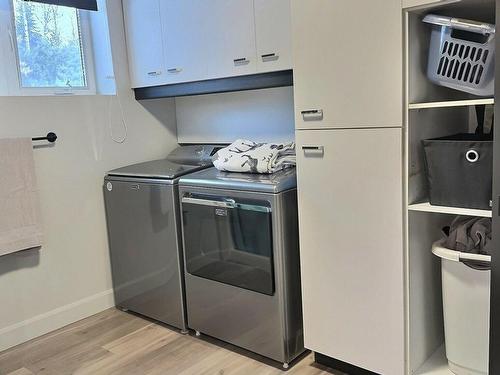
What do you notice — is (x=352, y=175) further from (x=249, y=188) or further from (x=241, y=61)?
(x=241, y=61)

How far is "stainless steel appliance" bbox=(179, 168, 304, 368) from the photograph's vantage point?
2111mm

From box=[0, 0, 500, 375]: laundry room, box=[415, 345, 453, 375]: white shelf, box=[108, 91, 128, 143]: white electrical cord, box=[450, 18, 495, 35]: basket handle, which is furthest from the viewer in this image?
box=[108, 91, 128, 143]: white electrical cord

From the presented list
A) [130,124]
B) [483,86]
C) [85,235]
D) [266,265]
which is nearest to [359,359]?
[266,265]

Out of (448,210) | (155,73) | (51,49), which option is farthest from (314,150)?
(51,49)

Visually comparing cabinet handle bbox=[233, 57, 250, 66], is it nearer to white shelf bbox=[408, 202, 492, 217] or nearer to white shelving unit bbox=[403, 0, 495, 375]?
white shelving unit bbox=[403, 0, 495, 375]

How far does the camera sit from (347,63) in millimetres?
1771

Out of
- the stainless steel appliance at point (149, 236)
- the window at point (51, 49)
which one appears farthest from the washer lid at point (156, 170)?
the window at point (51, 49)

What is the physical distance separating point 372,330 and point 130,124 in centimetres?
195

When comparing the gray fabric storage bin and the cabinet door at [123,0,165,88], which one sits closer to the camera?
the gray fabric storage bin

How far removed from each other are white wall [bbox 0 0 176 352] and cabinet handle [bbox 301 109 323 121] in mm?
1459

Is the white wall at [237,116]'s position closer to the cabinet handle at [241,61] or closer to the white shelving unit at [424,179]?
the cabinet handle at [241,61]

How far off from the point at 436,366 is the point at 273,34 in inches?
64.3

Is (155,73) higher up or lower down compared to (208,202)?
higher up

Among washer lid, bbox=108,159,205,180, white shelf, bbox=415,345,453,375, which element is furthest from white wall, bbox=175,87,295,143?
white shelf, bbox=415,345,453,375
